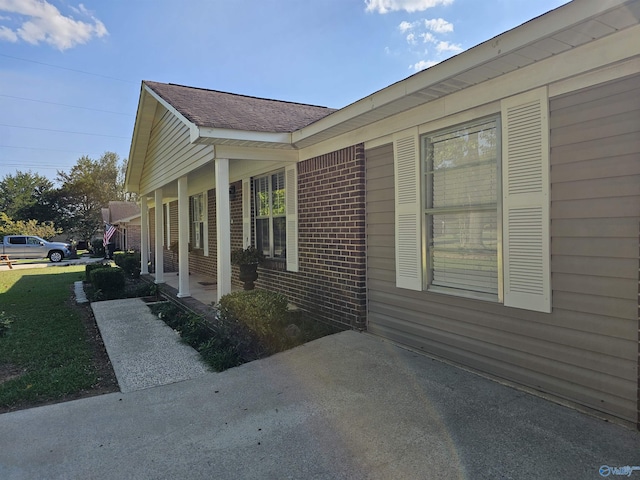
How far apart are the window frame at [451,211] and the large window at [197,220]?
8041 mm

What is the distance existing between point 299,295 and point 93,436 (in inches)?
151

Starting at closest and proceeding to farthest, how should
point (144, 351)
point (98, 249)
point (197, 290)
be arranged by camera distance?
point (144, 351), point (197, 290), point (98, 249)

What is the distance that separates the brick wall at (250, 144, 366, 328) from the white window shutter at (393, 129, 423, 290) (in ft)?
2.12

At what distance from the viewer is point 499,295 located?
349 cm

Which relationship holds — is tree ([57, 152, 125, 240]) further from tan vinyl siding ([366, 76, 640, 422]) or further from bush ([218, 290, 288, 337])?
tan vinyl siding ([366, 76, 640, 422])

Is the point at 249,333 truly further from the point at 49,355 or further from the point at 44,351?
the point at 44,351

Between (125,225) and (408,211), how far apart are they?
90.1 ft

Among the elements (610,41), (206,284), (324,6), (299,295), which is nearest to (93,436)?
(299,295)

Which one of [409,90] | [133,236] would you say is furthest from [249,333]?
[133,236]

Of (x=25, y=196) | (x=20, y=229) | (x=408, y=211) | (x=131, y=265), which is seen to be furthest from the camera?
(x=25, y=196)

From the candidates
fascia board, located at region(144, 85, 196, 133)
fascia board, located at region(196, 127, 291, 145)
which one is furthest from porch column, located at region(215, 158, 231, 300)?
fascia board, located at region(144, 85, 196, 133)

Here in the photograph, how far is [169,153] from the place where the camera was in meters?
8.57

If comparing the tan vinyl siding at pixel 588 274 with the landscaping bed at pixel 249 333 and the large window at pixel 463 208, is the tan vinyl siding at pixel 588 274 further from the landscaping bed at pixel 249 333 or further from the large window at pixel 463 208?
the landscaping bed at pixel 249 333

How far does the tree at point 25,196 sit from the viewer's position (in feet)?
133
